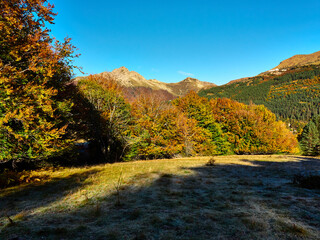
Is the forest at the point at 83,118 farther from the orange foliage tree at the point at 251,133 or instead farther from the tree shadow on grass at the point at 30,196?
the tree shadow on grass at the point at 30,196

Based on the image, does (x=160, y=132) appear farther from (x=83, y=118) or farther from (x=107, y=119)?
(x=83, y=118)

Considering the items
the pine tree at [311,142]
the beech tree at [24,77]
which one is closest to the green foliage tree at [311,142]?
the pine tree at [311,142]

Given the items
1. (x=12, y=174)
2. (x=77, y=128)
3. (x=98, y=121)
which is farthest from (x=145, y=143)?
(x=12, y=174)

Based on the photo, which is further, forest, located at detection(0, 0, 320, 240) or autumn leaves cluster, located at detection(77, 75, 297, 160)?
autumn leaves cluster, located at detection(77, 75, 297, 160)

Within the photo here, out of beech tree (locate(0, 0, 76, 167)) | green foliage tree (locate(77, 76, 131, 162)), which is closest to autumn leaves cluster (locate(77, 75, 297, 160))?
green foliage tree (locate(77, 76, 131, 162))

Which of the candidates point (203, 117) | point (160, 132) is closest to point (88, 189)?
point (160, 132)

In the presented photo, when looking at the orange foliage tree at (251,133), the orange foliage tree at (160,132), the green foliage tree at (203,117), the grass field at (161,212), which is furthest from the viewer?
the orange foliage tree at (251,133)

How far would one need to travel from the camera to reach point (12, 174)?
8992 millimetres

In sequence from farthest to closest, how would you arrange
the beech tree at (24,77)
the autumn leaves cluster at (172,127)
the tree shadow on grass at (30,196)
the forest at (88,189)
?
1. the autumn leaves cluster at (172,127)
2. the beech tree at (24,77)
3. the tree shadow on grass at (30,196)
4. the forest at (88,189)

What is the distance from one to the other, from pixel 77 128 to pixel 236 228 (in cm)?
1812

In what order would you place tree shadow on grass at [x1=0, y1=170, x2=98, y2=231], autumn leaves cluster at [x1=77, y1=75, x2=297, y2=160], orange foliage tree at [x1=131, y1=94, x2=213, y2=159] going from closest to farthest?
tree shadow on grass at [x1=0, y1=170, x2=98, y2=231] < autumn leaves cluster at [x1=77, y1=75, x2=297, y2=160] < orange foliage tree at [x1=131, y1=94, x2=213, y2=159]

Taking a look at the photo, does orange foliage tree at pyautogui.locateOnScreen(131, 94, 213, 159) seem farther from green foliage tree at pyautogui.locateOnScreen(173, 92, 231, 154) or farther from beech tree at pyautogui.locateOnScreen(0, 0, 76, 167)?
beech tree at pyautogui.locateOnScreen(0, 0, 76, 167)

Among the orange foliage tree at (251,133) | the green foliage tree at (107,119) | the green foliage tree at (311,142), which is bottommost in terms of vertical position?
the green foliage tree at (311,142)

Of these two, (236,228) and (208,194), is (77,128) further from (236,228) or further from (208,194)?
(236,228)
